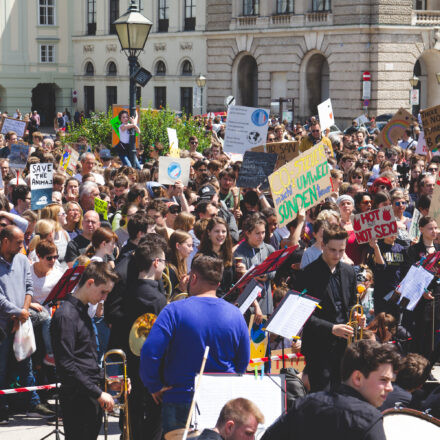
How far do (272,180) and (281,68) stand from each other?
32.9 m

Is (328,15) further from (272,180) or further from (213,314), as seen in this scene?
(213,314)

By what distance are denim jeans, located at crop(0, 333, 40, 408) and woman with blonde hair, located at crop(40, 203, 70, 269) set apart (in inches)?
54.7

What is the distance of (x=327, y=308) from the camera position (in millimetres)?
7449

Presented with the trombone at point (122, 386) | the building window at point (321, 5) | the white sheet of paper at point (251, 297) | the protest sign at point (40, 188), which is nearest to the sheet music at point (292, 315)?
the white sheet of paper at point (251, 297)

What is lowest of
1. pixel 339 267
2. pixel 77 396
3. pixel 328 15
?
pixel 77 396

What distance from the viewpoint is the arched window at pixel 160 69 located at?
48750 mm

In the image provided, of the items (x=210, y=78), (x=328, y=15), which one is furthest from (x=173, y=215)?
(x=210, y=78)

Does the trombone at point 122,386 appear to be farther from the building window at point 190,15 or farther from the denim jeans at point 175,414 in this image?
the building window at point 190,15

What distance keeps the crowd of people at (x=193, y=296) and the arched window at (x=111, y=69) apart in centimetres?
3902

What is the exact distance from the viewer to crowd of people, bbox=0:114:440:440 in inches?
228

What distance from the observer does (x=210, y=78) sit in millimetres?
45875

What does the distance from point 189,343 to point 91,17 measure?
4982 centimetres

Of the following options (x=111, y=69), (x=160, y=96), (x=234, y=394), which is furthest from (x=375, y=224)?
(x=111, y=69)

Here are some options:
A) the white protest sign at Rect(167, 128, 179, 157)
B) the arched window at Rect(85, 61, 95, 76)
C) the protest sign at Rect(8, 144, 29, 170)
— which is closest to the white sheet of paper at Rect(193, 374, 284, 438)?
the protest sign at Rect(8, 144, 29, 170)
